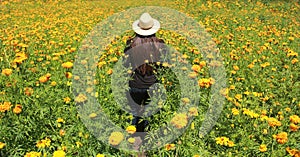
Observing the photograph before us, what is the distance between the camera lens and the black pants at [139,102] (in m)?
2.99

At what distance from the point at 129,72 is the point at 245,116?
1.38 meters

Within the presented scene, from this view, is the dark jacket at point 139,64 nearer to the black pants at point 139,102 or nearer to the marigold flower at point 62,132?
the black pants at point 139,102

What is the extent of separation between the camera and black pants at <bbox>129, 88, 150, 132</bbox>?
2.99 m

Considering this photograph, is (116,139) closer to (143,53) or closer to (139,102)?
(139,102)

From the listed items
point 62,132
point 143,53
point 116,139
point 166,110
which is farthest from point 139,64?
point 62,132

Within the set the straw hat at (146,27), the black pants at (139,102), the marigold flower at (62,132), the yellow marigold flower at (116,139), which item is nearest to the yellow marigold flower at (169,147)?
the yellow marigold flower at (116,139)

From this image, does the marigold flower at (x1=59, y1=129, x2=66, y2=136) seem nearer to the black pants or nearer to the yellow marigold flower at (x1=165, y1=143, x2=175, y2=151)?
the black pants

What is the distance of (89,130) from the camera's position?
2543mm

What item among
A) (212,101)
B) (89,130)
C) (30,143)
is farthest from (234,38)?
(30,143)

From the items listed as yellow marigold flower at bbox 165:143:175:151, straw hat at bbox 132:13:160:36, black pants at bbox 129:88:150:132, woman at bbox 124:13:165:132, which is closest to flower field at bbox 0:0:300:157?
yellow marigold flower at bbox 165:143:175:151

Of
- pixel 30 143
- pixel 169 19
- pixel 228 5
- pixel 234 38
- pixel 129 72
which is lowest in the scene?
pixel 30 143

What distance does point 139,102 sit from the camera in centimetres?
308

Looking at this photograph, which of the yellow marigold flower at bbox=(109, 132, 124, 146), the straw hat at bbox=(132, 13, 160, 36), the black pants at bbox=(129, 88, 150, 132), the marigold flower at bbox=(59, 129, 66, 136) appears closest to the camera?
the yellow marigold flower at bbox=(109, 132, 124, 146)

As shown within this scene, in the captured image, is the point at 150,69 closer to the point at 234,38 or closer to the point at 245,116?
the point at 245,116
